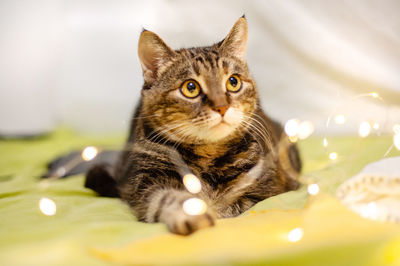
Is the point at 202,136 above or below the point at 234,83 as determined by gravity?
below

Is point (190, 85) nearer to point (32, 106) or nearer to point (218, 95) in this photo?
point (218, 95)

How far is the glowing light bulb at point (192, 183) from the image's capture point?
1.08 metres

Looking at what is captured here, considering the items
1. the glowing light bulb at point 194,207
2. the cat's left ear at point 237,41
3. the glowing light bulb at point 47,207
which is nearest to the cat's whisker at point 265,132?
the cat's left ear at point 237,41

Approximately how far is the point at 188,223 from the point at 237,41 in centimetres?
76

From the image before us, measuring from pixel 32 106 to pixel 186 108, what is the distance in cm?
213

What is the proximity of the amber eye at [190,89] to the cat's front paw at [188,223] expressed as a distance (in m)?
0.43

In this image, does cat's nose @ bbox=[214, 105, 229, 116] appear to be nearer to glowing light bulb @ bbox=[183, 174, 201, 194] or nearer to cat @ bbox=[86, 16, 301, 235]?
cat @ bbox=[86, 16, 301, 235]

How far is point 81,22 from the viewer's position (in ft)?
9.05

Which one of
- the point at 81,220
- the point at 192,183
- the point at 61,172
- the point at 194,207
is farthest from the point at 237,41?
the point at 61,172

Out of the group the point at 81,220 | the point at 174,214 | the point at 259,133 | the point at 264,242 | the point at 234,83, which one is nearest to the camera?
the point at 264,242

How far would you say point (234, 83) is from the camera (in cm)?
123

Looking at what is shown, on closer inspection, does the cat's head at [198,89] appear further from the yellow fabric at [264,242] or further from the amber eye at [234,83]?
the yellow fabric at [264,242]

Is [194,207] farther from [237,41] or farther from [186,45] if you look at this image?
[186,45]

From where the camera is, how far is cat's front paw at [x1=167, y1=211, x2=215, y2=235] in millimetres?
829
